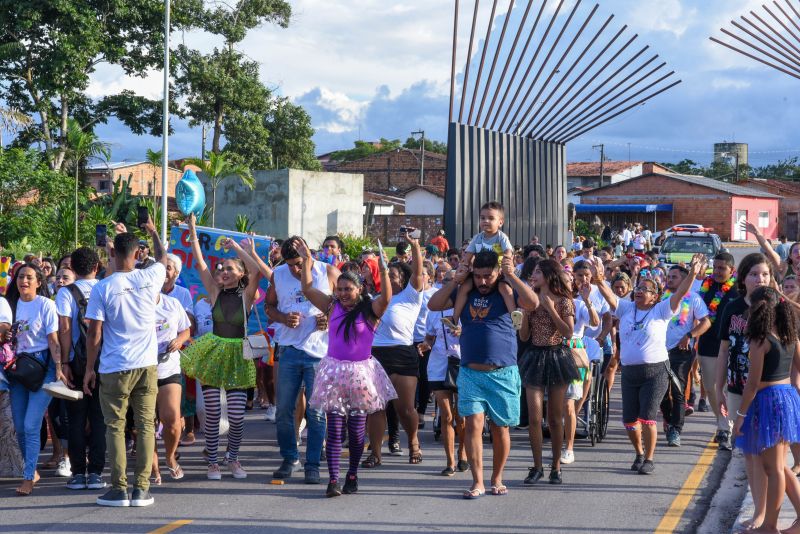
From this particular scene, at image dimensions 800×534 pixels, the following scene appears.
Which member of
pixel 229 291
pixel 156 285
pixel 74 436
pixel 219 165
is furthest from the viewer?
pixel 219 165

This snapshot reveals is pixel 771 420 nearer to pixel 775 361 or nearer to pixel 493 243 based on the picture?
pixel 775 361

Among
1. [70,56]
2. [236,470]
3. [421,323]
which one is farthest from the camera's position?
[70,56]

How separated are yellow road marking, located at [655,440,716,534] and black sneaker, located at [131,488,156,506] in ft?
12.1

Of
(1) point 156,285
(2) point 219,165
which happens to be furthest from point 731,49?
(2) point 219,165

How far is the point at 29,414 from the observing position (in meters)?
8.06

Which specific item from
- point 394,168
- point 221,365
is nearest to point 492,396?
point 221,365

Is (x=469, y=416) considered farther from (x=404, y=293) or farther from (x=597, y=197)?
(x=597, y=197)

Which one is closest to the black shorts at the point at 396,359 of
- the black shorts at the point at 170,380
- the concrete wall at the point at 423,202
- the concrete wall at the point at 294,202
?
the black shorts at the point at 170,380

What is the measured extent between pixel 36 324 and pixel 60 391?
2.10 ft

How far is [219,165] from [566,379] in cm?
2496

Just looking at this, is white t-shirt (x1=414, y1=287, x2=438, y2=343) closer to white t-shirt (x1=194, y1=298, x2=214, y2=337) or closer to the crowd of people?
the crowd of people

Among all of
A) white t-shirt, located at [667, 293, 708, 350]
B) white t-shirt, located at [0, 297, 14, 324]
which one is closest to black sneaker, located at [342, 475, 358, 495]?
white t-shirt, located at [0, 297, 14, 324]

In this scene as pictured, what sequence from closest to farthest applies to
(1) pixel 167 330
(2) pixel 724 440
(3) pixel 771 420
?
1. (3) pixel 771 420
2. (1) pixel 167 330
3. (2) pixel 724 440

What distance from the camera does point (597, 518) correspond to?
727 cm
